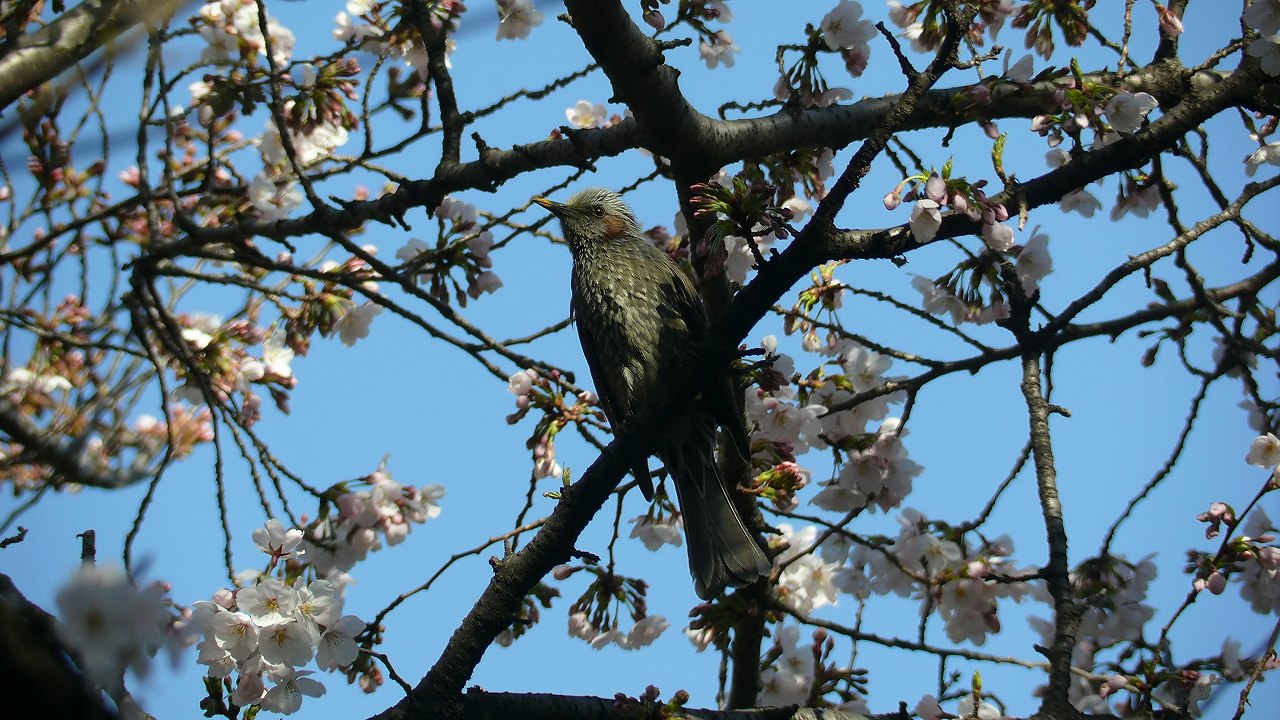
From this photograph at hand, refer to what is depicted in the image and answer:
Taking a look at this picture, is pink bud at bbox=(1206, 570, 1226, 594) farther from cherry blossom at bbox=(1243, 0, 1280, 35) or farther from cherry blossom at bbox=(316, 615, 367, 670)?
cherry blossom at bbox=(316, 615, 367, 670)

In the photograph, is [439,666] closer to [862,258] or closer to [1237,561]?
[862,258]

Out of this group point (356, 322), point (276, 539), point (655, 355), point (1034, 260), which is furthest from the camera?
point (655, 355)

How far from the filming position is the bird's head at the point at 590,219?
4.05 metres

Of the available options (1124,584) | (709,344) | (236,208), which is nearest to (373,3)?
(236,208)

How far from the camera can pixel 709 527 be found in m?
3.16

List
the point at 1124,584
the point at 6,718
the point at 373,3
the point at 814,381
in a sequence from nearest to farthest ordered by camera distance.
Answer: the point at 6,718, the point at 1124,584, the point at 814,381, the point at 373,3

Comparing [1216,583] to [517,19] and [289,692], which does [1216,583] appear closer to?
[289,692]

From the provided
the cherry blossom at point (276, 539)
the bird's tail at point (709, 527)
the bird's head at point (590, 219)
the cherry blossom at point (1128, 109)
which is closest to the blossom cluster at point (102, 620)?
the cherry blossom at point (276, 539)

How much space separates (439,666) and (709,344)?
110 cm

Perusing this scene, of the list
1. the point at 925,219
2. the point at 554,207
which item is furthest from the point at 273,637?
the point at 554,207

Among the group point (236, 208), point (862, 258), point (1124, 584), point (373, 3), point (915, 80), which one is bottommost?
point (1124, 584)

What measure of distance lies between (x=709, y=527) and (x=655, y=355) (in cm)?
81

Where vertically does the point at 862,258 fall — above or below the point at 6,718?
above

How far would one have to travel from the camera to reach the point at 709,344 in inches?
96.6
